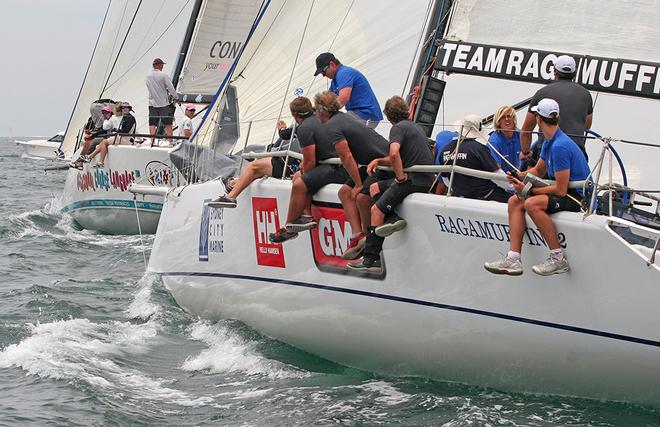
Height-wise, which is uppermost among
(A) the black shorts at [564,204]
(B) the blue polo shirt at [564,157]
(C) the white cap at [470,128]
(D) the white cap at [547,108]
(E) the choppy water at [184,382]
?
(D) the white cap at [547,108]

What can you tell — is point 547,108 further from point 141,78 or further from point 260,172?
point 141,78

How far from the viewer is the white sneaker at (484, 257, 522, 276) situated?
638 cm

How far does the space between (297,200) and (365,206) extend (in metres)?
0.62

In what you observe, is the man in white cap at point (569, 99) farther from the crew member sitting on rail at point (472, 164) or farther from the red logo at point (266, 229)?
the red logo at point (266, 229)

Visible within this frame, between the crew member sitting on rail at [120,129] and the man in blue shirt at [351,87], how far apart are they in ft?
29.8

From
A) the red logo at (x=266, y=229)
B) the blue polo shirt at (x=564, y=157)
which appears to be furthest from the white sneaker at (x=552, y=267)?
the red logo at (x=266, y=229)

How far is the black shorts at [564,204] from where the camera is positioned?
6.49 m

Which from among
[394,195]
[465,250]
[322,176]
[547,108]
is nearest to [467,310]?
[465,250]

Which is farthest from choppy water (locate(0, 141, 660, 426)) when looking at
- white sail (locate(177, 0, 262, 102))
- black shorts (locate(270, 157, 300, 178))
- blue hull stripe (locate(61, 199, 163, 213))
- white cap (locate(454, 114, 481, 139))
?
white sail (locate(177, 0, 262, 102))

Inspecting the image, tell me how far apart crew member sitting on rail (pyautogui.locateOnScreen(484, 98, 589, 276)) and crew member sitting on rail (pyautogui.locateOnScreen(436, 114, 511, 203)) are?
471 millimetres

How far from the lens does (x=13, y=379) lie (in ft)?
25.4

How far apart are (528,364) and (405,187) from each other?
4.41 feet

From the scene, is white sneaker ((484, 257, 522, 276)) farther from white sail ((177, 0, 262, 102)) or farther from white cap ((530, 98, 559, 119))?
white sail ((177, 0, 262, 102))

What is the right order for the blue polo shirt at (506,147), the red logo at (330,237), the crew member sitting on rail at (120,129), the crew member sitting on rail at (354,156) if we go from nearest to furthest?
the blue polo shirt at (506,147)
the crew member sitting on rail at (354,156)
the red logo at (330,237)
the crew member sitting on rail at (120,129)
